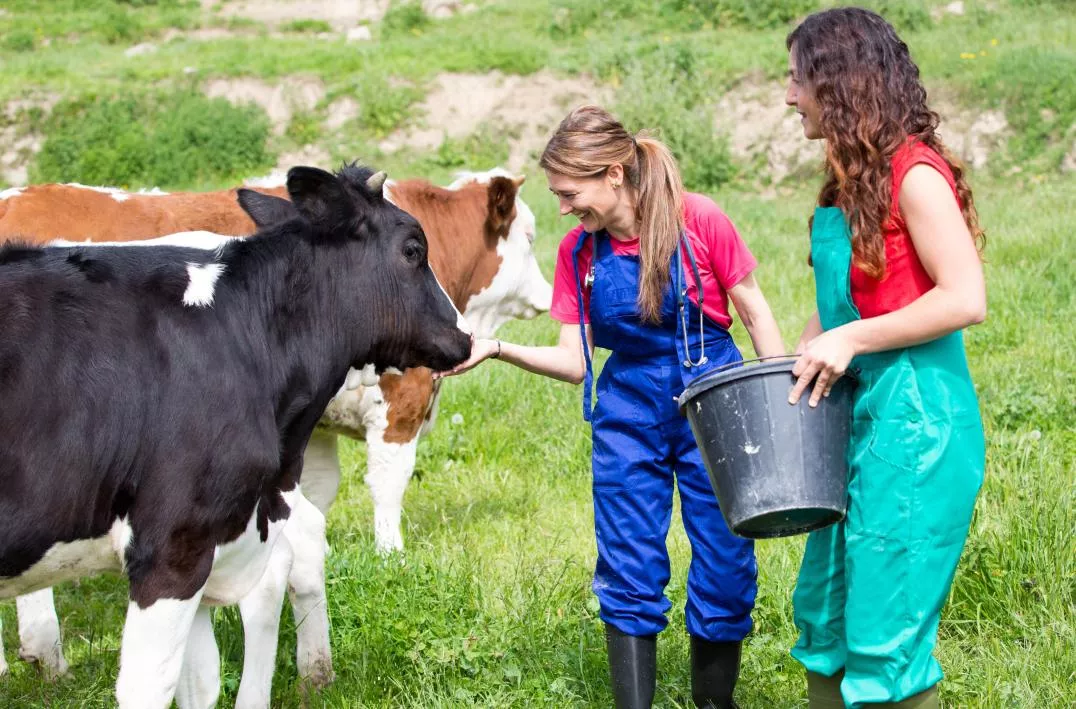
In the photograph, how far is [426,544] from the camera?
5887 millimetres

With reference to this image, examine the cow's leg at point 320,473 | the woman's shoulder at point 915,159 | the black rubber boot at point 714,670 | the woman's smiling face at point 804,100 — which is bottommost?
the black rubber boot at point 714,670

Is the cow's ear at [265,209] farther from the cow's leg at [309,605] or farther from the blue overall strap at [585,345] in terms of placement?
the cow's leg at [309,605]

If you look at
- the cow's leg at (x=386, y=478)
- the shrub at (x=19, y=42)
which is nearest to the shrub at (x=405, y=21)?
the shrub at (x=19, y=42)

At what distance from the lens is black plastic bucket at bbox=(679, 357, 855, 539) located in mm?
3207

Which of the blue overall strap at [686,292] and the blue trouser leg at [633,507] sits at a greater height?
the blue overall strap at [686,292]

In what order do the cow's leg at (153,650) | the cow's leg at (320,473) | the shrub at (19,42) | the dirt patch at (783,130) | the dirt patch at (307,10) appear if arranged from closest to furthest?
the cow's leg at (153,650) < the cow's leg at (320,473) < the dirt patch at (783,130) < the shrub at (19,42) < the dirt patch at (307,10)

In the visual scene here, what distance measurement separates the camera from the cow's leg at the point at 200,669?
4031 mm

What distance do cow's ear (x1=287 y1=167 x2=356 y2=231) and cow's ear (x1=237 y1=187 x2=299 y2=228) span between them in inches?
3.7

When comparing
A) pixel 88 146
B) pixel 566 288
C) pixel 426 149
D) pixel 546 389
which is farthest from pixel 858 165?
pixel 88 146

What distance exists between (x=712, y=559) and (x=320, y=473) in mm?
2376

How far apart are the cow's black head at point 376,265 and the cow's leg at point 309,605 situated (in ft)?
2.88

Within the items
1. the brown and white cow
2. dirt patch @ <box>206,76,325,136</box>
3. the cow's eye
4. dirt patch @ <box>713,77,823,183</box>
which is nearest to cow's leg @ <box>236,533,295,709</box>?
the brown and white cow

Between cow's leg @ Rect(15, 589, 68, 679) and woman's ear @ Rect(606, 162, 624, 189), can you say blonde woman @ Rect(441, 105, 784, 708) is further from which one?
cow's leg @ Rect(15, 589, 68, 679)

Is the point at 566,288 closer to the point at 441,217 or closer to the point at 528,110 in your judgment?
the point at 441,217
